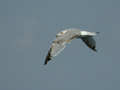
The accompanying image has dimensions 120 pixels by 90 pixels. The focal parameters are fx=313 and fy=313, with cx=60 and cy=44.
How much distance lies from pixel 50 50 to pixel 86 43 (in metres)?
9.85

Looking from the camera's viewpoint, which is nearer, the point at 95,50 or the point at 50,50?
the point at 50,50

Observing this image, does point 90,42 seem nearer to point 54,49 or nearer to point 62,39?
point 62,39

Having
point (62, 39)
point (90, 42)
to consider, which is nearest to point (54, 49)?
point (62, 39)

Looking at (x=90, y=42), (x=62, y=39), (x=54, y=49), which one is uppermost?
(x=62, y=39)

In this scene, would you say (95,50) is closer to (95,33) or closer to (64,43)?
(95,33)

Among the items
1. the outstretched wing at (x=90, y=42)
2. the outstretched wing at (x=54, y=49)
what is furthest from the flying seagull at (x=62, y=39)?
the outstretched wing at (x=90, y=42)

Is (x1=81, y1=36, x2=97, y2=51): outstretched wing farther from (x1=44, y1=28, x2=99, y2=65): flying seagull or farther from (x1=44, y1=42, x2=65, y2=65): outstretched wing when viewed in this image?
(x1=44, y1=42, x2=65, y2=65): outstretched wing

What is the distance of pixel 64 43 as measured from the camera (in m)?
15.4

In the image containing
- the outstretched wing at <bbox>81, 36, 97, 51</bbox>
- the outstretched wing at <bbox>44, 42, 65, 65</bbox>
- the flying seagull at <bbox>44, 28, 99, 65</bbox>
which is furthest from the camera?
the outstretched wing at <bbox>81, 36, 97, 51</bbox>

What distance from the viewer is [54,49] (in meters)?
14.5

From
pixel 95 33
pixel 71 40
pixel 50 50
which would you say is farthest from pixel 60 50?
pixel 95 33

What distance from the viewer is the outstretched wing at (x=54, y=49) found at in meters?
14.3

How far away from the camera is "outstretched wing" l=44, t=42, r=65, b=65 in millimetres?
14258

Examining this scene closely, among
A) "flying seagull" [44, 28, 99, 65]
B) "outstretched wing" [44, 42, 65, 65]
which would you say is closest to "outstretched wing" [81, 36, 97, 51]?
"flying seagull" [44, 28, 99, 65]
